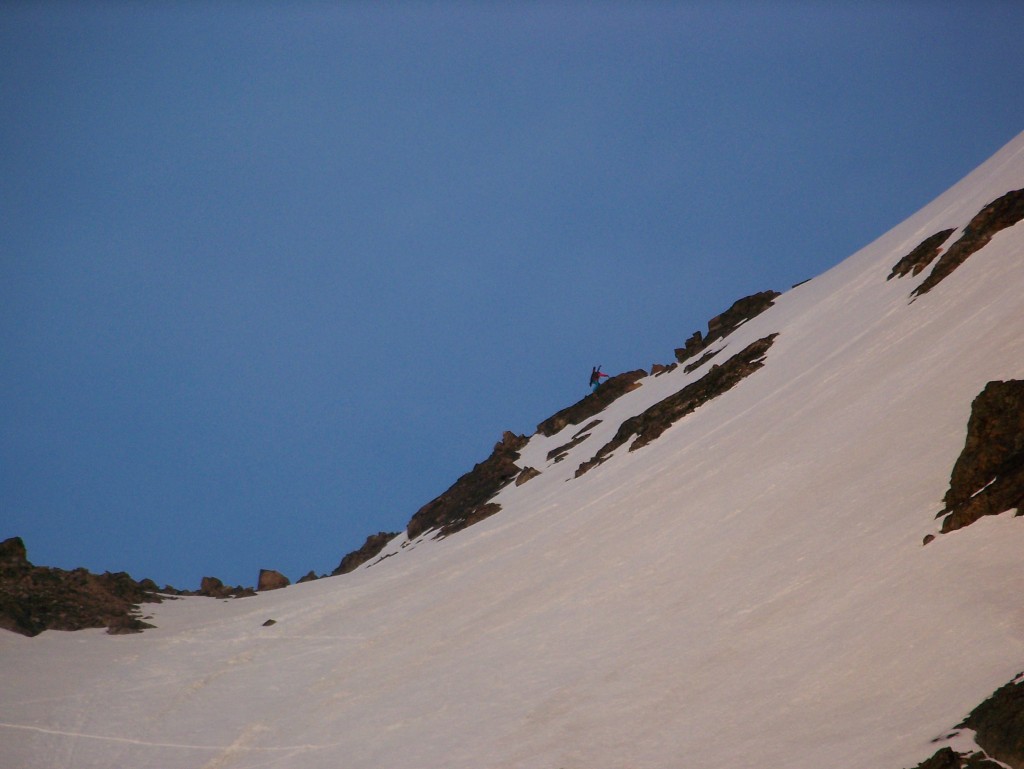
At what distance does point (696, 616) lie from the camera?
23.7 m

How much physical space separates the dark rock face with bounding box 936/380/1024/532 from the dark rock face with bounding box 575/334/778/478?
26.8 meters

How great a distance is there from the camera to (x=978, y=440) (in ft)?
67.0

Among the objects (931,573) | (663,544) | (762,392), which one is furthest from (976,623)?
(762,392)

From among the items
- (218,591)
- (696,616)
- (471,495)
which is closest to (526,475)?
(471,495)

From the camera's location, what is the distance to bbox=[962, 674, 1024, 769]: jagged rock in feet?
41.1

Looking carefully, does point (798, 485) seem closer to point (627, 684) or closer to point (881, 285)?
point (627, 684)

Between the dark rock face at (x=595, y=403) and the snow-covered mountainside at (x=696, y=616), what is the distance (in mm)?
21738

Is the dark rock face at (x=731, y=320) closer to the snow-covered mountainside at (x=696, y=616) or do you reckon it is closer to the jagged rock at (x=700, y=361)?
the jagged rock at (x=700, y=361)

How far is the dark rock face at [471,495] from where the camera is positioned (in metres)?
59.6

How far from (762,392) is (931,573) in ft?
76.6

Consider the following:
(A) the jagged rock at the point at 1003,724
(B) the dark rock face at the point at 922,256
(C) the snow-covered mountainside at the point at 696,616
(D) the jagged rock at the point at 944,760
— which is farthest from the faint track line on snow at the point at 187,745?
(B) the dark rock face at the point at 922,256

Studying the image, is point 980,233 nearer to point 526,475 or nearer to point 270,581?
point 526,475

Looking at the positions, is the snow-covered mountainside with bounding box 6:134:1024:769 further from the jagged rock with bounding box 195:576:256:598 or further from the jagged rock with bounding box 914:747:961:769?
the jagged rock with bounding box 195:576:256:598

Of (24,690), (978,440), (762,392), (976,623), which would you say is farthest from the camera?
(762,392)
